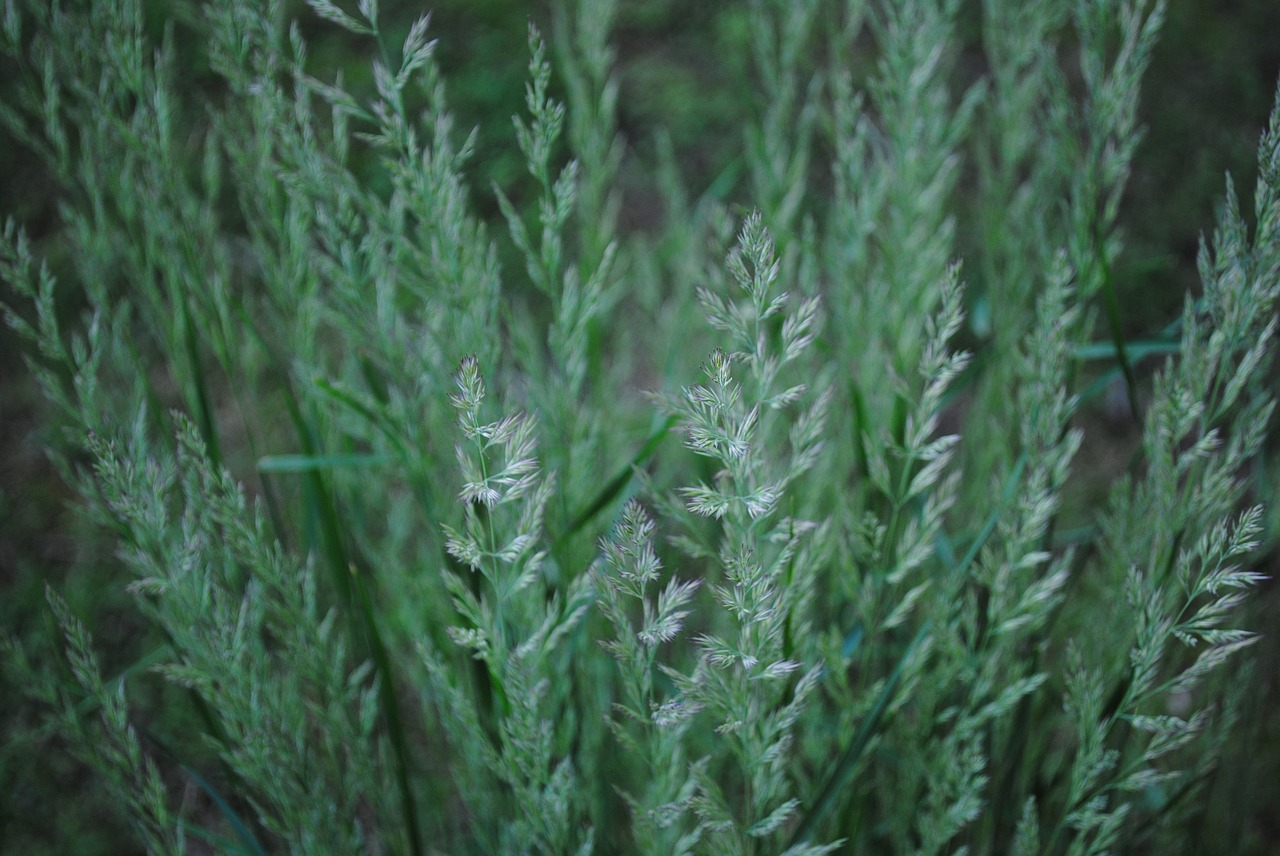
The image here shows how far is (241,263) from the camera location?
1.89 meters

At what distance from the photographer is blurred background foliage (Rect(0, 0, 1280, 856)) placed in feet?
4.97

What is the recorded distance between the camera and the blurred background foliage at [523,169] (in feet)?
4.97

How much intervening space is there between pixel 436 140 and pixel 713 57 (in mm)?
1430

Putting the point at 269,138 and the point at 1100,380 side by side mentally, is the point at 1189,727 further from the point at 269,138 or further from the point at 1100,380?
the point at 269,138

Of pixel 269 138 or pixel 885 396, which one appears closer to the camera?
pixel 269 138

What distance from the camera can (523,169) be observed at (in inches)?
78.6

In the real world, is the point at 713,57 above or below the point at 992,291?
above

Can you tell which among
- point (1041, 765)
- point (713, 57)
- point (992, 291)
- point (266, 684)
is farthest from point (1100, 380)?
point (713, 57)

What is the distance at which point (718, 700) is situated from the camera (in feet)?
2.16

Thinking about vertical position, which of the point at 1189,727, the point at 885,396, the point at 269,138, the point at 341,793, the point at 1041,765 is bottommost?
the point at 1041,765

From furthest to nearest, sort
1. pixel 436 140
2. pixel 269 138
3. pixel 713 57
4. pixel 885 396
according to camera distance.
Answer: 1. pixel 713 57
2. pixel 885 396
3. pixel 269 138
4. pixel 436 140

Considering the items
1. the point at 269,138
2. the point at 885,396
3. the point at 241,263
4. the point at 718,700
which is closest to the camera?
the point at 718,700

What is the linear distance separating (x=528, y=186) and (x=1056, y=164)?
48.4 inches

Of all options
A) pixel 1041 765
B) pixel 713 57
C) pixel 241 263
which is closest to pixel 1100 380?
pixel 1041 765
